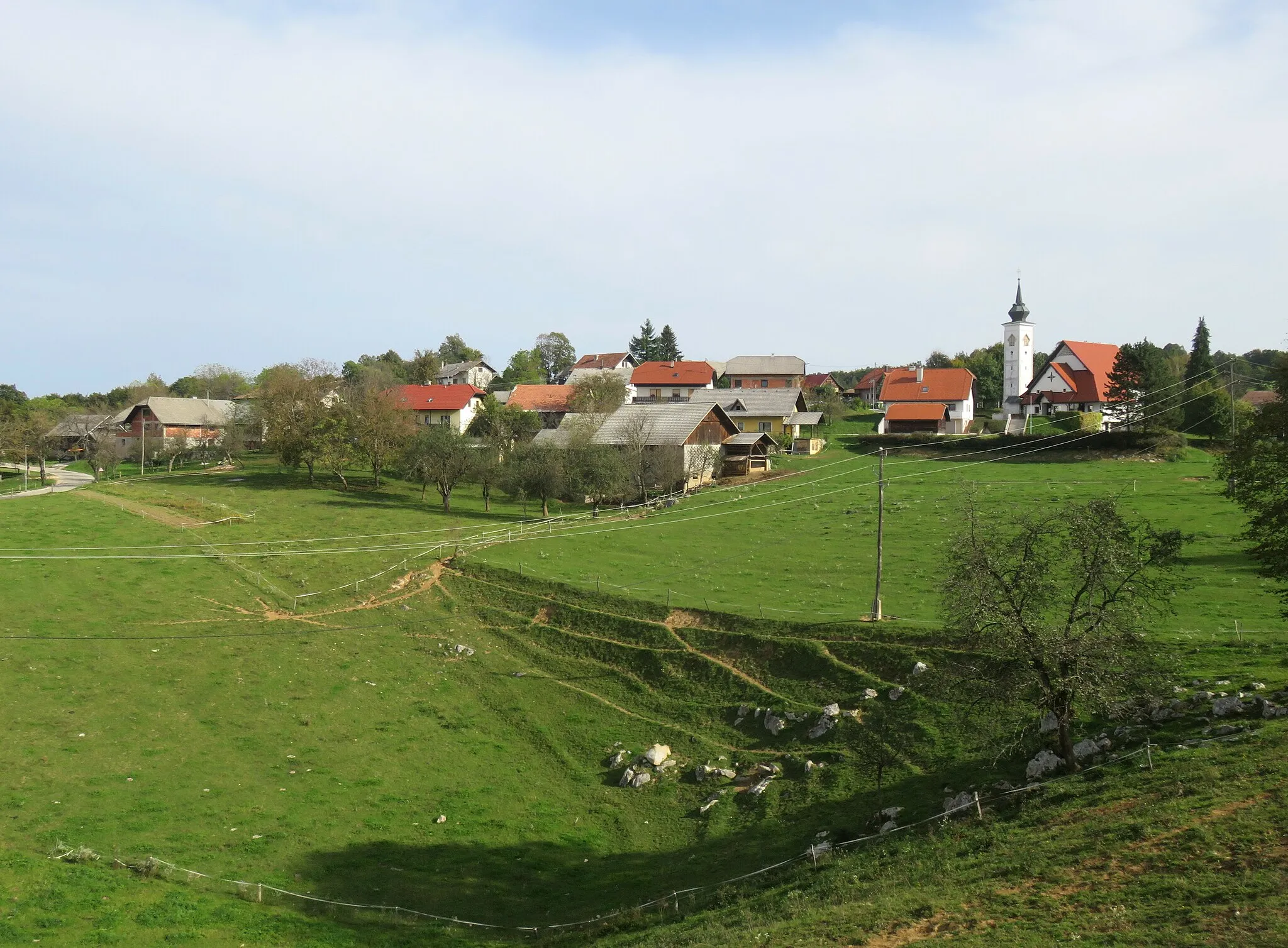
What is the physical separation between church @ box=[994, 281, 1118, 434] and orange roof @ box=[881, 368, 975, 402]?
7.15m

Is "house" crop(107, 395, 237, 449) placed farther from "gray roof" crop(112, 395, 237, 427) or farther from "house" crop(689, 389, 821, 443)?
"house" crop(689, 389, 821, 443)

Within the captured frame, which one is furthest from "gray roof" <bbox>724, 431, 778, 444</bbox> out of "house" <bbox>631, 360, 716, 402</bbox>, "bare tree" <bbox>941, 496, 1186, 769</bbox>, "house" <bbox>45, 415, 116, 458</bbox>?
"house" <bbox>45, 415, 116, 458</bbox>

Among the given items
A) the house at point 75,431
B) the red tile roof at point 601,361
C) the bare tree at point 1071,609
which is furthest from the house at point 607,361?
the bare tree at point 1071,609

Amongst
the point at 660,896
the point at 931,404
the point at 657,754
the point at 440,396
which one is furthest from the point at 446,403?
the point at 660,896

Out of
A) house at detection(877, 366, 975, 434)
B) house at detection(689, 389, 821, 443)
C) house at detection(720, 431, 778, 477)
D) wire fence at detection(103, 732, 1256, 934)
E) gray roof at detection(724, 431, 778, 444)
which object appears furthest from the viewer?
house at detection(877, 366, 975, 434)

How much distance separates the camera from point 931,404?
113188 mm

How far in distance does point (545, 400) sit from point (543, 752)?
297ft

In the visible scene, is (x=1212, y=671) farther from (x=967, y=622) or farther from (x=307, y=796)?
(x=307, y=796)

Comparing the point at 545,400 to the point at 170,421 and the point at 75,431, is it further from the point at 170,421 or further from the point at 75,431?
the point at 75,431

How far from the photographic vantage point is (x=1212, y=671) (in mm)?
31922

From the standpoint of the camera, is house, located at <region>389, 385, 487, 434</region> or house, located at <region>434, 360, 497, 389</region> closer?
house, located at <region>389, 385, 487, 434</region>

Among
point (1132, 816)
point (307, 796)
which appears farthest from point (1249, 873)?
point (307, 796)

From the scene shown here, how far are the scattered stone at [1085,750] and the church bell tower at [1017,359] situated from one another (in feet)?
342

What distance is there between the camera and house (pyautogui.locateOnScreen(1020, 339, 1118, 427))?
11500cm
